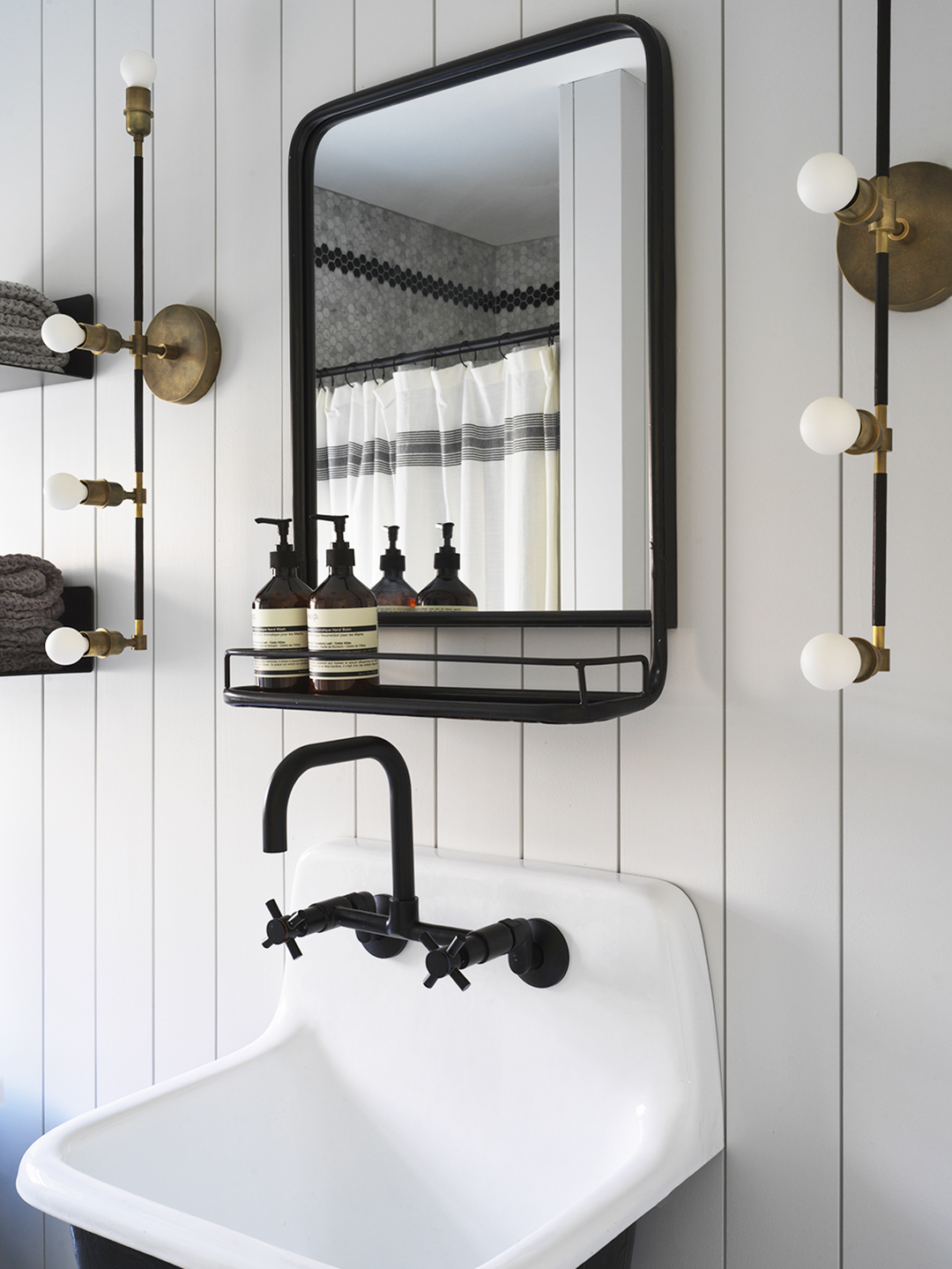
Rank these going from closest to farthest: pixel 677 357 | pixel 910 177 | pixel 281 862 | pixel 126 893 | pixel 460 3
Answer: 1. pixel 910 177
2. pixel 677 357
3. pixel 460 3
4. pixel 281 862
5. pixel 126 893

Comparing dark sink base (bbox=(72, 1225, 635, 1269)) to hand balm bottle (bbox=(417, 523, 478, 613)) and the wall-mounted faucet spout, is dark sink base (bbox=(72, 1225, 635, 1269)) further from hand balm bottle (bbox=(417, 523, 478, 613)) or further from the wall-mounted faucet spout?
hand balm bottle (bbox=(417, 523, 478, 613))

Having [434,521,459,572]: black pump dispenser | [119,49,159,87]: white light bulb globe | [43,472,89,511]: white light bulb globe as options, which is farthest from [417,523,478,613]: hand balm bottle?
[119,49,159,87]: white light bulb globe

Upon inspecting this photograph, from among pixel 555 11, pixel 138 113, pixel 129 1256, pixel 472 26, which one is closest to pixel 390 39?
pixel 472 26

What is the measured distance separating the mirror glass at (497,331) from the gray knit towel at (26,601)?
0.43 metres

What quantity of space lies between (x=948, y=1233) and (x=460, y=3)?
1327 millimetres

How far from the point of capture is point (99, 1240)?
0.93 metres

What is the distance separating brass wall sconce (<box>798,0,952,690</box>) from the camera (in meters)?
0.83

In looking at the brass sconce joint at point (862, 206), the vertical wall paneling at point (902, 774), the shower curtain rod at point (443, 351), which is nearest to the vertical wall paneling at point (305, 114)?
the shower curtain rod at point (443, 351)

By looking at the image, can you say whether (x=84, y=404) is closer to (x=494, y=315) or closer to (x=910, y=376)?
(x=494, y=315)

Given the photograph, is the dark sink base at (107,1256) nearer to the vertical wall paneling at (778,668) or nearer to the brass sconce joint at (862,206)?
the vertical wall paneling at (778,668)

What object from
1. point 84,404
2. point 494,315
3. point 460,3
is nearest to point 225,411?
point 84,404

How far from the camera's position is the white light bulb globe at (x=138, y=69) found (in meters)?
1.33

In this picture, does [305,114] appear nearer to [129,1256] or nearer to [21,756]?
[21,756]

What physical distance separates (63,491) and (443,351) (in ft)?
1.67
